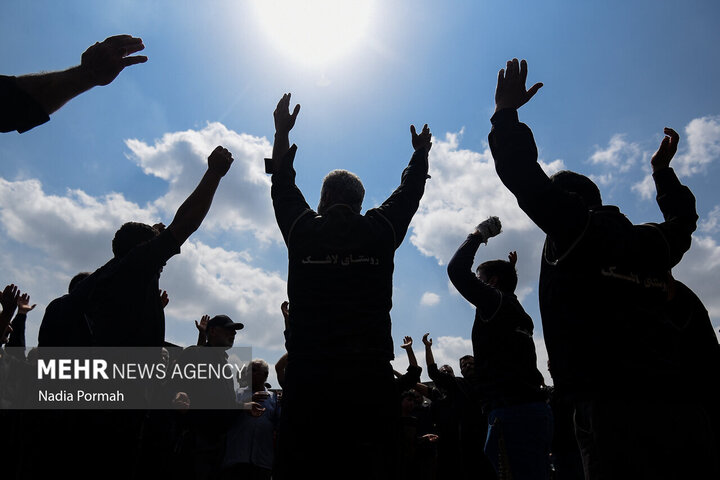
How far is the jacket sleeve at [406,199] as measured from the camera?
3.49 metres

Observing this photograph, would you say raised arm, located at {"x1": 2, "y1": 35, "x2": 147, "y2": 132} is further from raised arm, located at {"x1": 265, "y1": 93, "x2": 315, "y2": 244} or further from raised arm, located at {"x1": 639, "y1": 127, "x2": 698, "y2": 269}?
raised arm, located at {"x1": 639, "y1": 127, "x2": 698, "y2": 269}

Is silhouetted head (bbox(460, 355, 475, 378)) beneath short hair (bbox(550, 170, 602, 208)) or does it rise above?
beneath

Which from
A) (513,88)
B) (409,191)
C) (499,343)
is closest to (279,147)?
(409,191)

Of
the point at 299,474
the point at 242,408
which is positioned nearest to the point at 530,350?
the point at 299,474

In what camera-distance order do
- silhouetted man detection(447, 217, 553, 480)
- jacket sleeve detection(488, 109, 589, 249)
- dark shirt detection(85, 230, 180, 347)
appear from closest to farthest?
jacket sleeve detection(488, 109, 589, 249)
dark shirt detection(85, 230, 180, 347)
silhouetted man detection(447, 217, 553, 480)

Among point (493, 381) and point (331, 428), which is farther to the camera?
point (493, 381)

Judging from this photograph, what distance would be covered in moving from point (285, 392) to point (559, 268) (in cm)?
184

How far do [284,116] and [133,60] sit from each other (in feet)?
5.54

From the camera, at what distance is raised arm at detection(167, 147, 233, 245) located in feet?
11.0

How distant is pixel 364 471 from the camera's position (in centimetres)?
269

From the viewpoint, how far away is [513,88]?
9.68ft

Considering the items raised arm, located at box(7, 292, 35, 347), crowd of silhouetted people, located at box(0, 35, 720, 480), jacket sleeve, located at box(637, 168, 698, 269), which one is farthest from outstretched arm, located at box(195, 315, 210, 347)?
jacket sleeve, located at box(637, 168, 698, 269)

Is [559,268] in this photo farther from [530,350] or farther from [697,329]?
[530,350]

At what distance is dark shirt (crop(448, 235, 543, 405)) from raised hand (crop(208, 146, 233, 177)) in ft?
8.32
